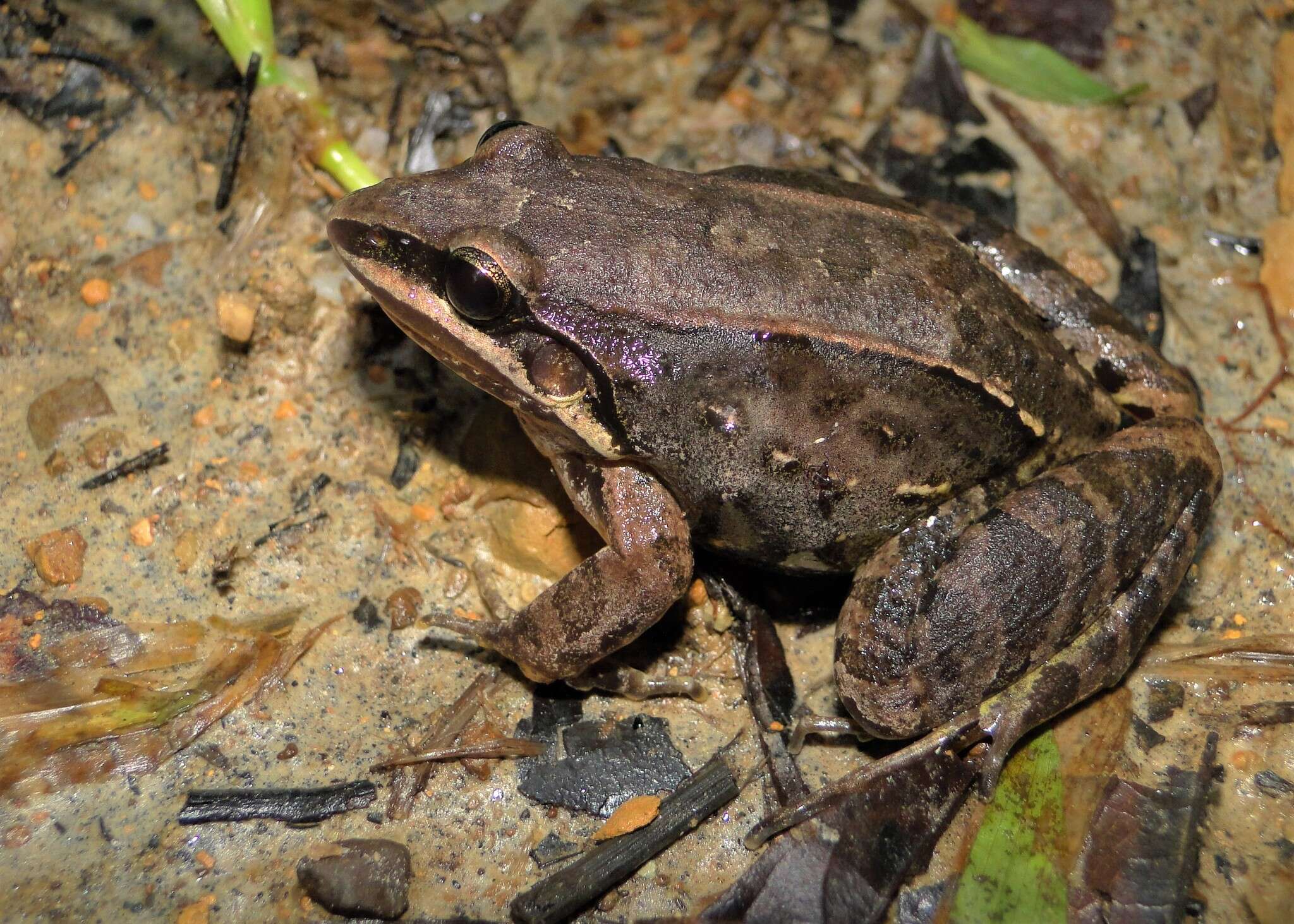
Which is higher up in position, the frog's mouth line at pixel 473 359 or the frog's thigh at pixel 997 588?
the frog's mouth line at pixel 473 359

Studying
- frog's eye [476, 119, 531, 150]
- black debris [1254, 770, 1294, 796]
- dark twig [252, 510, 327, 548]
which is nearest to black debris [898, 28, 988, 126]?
frog's eye [476, 119, 531, 150]

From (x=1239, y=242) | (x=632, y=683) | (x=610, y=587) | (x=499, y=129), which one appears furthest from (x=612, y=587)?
(x=1239, y=242)

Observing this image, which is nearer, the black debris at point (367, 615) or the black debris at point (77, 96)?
the black debris at point (367, 615)

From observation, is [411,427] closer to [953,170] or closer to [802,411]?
[802,411]

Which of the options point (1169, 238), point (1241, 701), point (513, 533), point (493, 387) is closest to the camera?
point (493, 387)

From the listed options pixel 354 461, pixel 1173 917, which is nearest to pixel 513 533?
pixel 354 461

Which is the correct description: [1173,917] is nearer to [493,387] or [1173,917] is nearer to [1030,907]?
[1030,907]

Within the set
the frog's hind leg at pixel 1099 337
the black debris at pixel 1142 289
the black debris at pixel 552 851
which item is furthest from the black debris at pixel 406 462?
the black debris at pixel 1142 289

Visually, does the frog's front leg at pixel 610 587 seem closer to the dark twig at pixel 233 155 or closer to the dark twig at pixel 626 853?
the dark twig at pixel 626 853
